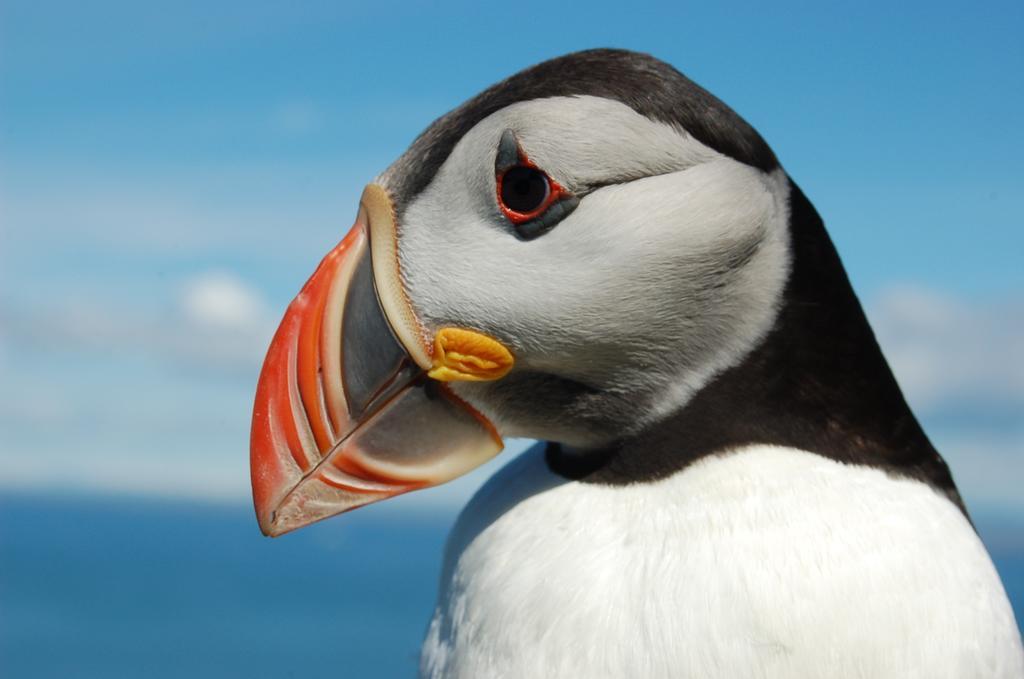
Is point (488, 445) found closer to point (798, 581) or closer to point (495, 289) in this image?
point (495, 289)

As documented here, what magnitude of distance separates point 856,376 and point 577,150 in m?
0.80

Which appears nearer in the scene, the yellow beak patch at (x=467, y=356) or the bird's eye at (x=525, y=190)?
the bird's eye at (x=525, y=190)

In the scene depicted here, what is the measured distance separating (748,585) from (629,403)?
1.60ft

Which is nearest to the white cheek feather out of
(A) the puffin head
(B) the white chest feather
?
(A) the puffin head

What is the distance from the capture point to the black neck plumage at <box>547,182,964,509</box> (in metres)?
2.50

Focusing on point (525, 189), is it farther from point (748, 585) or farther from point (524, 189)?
point (748, 585)

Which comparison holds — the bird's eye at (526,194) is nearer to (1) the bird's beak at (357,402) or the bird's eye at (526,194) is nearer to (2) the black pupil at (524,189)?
(2) the black pupil at (524,189)

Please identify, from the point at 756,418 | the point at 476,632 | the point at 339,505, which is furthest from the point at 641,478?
the point at 339,505

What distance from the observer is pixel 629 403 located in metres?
2.59

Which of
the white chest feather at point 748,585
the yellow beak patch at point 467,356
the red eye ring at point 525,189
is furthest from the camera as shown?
the yellow beak patch at point 467,356

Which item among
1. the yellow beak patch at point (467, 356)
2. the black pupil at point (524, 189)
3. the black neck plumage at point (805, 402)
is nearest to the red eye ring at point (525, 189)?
the black pupil at point (524, 189)

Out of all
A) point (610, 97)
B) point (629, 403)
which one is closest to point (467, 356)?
point (629, 403)

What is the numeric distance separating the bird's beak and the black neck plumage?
38 centimetres

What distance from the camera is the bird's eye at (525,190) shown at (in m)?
2.44
